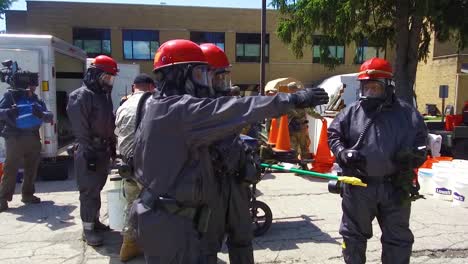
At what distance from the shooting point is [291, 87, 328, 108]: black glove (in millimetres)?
2240

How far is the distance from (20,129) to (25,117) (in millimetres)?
192

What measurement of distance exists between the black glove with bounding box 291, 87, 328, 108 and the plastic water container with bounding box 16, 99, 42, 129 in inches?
205

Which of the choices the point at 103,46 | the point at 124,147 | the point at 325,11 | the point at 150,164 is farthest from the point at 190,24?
the point at 150,164

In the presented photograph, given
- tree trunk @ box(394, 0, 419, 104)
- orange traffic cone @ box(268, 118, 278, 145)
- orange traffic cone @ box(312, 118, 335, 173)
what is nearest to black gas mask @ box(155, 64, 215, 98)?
orange traffic cone @ box(312, 118, 335, 173)

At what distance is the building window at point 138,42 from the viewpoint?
27266 mm

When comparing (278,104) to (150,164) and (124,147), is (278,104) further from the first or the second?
(124,147)

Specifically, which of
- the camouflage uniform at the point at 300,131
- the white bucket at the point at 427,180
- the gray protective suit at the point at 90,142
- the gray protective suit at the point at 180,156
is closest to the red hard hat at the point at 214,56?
the gray protective suit at the point at 90,142

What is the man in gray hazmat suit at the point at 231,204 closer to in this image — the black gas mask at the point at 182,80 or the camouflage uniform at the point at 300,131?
the black gas mask at the point at 182,80

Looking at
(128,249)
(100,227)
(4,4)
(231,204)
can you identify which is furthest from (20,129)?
(4,4)

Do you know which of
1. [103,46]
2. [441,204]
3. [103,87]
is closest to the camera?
[103,87]

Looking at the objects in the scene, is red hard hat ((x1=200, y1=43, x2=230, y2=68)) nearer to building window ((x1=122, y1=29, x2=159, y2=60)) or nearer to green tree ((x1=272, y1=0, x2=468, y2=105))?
green tree ((x1=272, y1=0, x2=468, y2=105))

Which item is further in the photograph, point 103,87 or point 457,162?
point 457,162

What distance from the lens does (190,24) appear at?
27.6 metres

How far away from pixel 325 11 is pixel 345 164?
997 cm
